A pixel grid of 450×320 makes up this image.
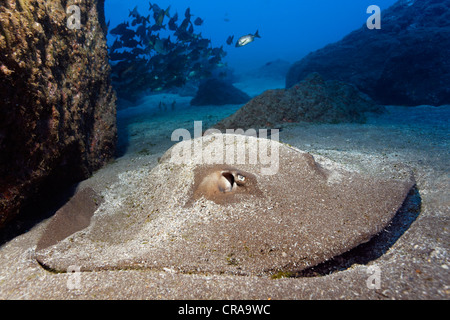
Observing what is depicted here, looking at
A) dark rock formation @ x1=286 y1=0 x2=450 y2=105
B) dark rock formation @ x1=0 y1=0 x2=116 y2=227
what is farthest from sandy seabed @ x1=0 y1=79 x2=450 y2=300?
dark rock formation @ x1=286 y1=0 x2=450 y2=105

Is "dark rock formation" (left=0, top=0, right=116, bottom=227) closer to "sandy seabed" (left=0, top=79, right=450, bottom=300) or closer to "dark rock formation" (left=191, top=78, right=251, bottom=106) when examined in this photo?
"sandy seabed" (left=0, top=79, right=450, bottom=300)

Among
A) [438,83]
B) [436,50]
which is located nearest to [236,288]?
[438,83]

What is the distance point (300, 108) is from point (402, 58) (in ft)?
28.7

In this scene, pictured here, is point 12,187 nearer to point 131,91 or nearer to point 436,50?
point 131,91

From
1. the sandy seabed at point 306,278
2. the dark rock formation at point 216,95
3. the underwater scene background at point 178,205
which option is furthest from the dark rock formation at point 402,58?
the sandy seabed at point 306,278

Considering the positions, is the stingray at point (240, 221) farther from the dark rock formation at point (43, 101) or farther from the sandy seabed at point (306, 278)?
the dark rock formation at point (43, 101)

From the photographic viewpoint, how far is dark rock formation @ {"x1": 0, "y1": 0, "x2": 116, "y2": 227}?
105 inches

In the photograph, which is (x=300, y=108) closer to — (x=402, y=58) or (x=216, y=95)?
(x=402, y=58)

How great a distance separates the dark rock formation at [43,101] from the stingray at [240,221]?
88 centimetres

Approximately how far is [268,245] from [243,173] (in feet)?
2.93

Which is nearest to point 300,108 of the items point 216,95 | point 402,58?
point 402,58

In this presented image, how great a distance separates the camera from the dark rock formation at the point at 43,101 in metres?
2.66

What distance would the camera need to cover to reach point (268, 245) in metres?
2.08

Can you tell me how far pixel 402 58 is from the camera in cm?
1256
